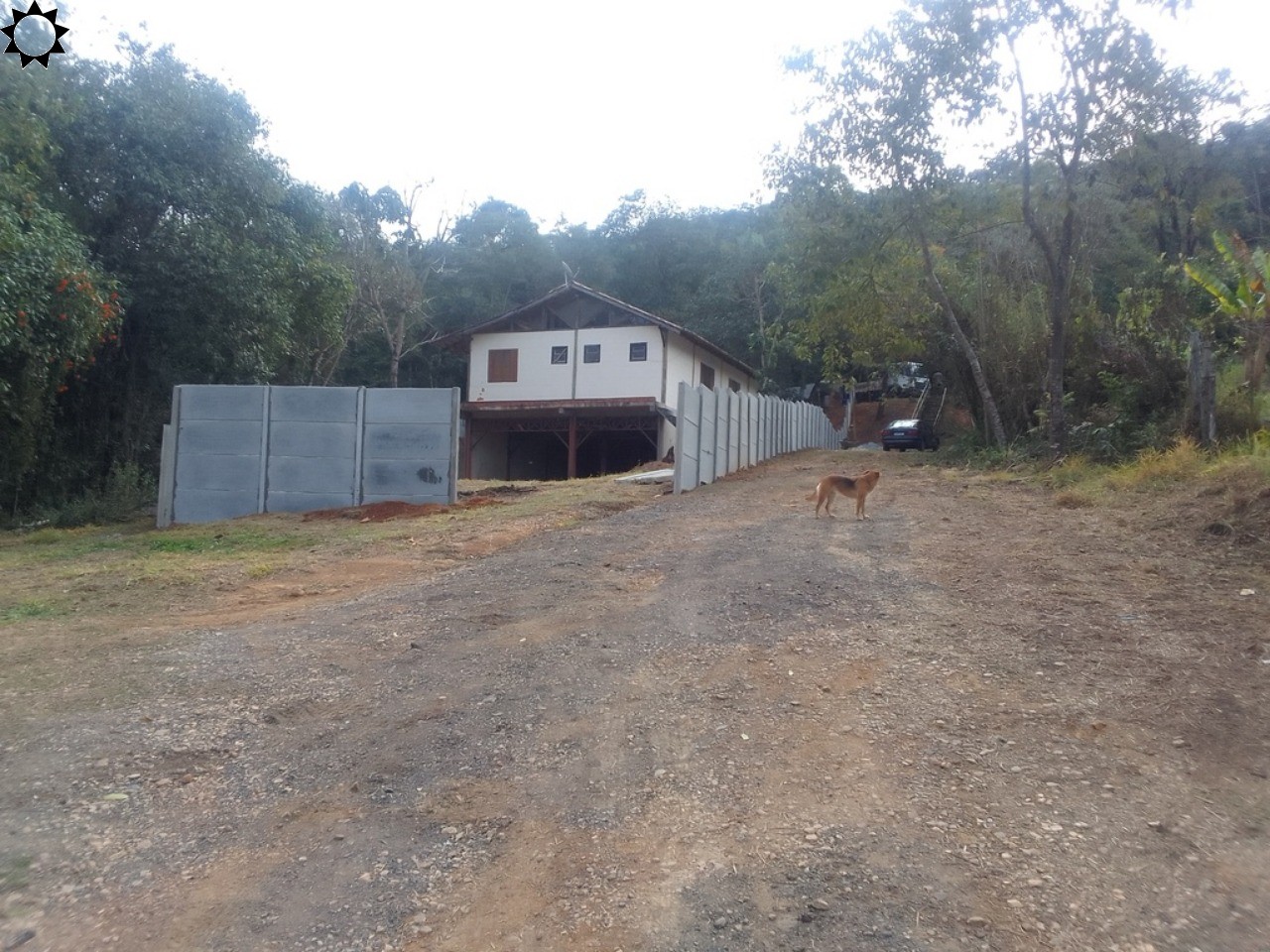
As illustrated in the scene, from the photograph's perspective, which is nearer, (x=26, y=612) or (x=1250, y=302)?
(x=26, y=612)

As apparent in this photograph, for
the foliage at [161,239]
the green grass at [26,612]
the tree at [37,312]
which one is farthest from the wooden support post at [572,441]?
the green grass at [26,612]

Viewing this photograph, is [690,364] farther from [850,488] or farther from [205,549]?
[205,549]

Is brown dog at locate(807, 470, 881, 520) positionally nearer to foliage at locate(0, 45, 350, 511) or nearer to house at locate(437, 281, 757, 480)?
foliage at locate(0, 45, 350, 511)

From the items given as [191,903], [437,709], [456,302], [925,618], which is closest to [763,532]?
[925,618]

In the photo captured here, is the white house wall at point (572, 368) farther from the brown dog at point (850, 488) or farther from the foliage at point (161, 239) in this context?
the brown dog at point (850, 488)

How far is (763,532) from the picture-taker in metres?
11.5

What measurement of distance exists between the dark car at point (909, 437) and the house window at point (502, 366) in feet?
39.5

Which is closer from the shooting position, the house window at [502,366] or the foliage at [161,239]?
the foliage at [161,239]

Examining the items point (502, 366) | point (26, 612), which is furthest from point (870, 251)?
point (26, 612)

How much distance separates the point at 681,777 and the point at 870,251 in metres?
18.4

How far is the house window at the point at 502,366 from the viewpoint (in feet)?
104

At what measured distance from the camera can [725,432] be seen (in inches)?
782

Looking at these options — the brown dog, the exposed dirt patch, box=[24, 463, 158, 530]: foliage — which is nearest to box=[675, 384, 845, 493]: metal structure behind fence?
the exposed dirt patch

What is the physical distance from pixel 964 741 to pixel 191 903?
11.5 feet
